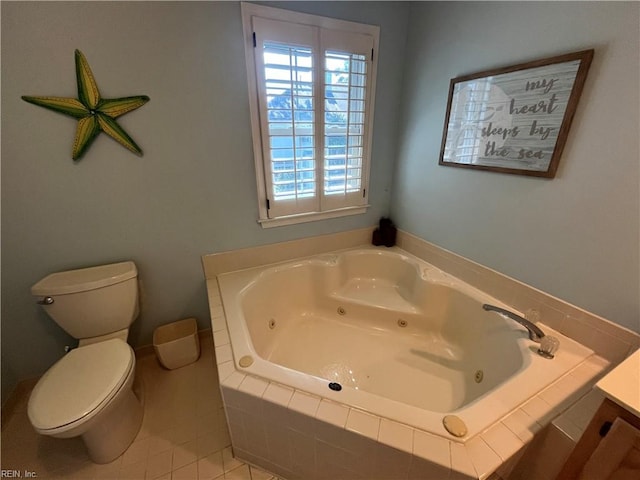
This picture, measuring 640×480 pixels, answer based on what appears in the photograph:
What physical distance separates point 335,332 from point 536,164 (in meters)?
1.48

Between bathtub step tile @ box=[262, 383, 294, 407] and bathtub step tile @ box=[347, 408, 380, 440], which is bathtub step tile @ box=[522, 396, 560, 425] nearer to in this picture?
bathtub step tile @ box=[347, 408, 380, 440]

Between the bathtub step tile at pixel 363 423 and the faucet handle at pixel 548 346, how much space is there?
0.83 m

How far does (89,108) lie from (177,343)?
1372 millimetres

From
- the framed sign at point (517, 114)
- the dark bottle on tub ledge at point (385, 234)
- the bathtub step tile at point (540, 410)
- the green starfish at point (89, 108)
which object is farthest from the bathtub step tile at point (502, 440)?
the green starfish at point (89, 108)

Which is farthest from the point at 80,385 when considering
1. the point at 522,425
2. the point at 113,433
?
the point at 522,425

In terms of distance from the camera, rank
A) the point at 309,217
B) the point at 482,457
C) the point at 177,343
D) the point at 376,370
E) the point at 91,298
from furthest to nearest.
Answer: the point at 309,217, the point at 177,343, the point at 376,370, the point at 91,298, the point at 482,457

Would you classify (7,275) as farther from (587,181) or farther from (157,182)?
(587,181)

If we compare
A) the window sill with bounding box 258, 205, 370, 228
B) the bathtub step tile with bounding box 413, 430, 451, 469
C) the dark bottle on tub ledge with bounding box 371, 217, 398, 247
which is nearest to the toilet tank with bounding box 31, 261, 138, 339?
the window sill with bounding box 258, 205, 370, 228

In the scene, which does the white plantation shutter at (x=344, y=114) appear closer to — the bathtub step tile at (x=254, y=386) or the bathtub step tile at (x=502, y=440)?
the bathtub step tile at (x=254, y=386)

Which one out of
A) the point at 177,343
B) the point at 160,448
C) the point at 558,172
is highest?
the point at 558,172

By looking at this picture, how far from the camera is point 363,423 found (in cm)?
89

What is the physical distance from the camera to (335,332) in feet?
Answer: 6.00

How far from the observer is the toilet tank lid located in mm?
1281

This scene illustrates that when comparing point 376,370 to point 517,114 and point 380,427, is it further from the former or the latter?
point 517,114
